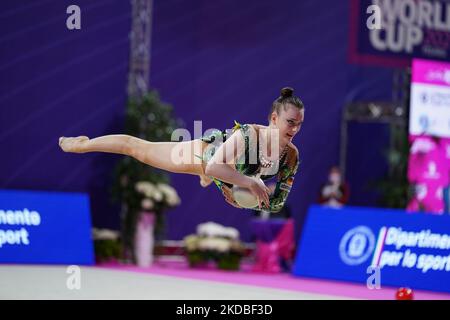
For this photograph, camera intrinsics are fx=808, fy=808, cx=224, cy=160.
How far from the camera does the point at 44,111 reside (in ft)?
41.3

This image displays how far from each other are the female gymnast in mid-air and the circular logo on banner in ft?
17.3

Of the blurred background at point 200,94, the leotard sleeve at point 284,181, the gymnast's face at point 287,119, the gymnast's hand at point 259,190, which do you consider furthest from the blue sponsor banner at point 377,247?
the gymnast's hand at point 259,190

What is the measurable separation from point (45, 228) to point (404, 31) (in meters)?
7.26

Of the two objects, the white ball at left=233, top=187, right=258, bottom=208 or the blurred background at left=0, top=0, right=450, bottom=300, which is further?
the blurred background at left=0, top=0, right=450, bottom=300

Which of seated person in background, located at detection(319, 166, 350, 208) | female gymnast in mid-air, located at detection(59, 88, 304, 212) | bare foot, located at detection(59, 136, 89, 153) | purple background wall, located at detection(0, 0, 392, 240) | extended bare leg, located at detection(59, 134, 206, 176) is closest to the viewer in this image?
female gymnast in mid-air, located at detection(59, 88, 304, 212)

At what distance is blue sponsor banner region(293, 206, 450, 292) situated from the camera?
10.3 metres

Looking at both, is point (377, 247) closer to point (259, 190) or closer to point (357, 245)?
point (357, 245)

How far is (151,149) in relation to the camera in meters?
6.15

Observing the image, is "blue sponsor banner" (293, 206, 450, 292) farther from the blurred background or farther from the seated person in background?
the seated person in background

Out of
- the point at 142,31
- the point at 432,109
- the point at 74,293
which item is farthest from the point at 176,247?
the point at 74,293

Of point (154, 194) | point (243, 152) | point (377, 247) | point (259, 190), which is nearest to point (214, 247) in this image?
point (154, 194)

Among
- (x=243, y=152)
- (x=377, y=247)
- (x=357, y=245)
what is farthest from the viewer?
(x=357, y=245)

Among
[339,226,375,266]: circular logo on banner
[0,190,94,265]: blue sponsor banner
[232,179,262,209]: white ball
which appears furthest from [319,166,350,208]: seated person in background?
[232,179,262,209]: white ball
